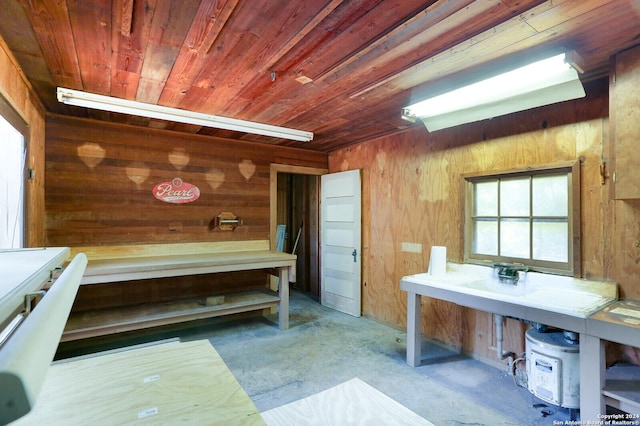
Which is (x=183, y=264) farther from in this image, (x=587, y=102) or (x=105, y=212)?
(x=587, y=102)

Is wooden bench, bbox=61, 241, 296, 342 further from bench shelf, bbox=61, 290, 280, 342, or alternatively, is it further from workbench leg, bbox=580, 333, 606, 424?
workbench leg, bbox=580, 333, 606, 424

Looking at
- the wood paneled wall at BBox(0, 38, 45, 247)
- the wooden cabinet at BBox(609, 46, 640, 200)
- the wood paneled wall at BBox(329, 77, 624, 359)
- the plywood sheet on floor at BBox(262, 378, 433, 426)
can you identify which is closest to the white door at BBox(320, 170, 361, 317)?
the wood paneled wall at BBox(329, 77, 624, 359)

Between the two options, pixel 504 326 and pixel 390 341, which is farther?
pixel 390 341

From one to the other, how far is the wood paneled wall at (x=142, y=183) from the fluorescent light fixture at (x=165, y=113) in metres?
0.87

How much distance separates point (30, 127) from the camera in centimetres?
259

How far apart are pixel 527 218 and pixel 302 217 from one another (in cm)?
386

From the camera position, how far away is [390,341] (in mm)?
3529

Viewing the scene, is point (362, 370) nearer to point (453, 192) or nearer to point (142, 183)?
Result: point (453, 192)

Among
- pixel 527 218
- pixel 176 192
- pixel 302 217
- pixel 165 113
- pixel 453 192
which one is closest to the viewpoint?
pixel 527 218

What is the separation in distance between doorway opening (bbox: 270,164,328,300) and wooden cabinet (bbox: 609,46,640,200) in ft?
11.4

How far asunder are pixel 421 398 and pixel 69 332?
300 centimetres

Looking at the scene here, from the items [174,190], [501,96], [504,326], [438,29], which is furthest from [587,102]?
[174,190]

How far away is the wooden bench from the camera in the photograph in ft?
A: 9.59

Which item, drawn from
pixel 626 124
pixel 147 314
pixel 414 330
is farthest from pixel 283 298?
pixel 626 124
